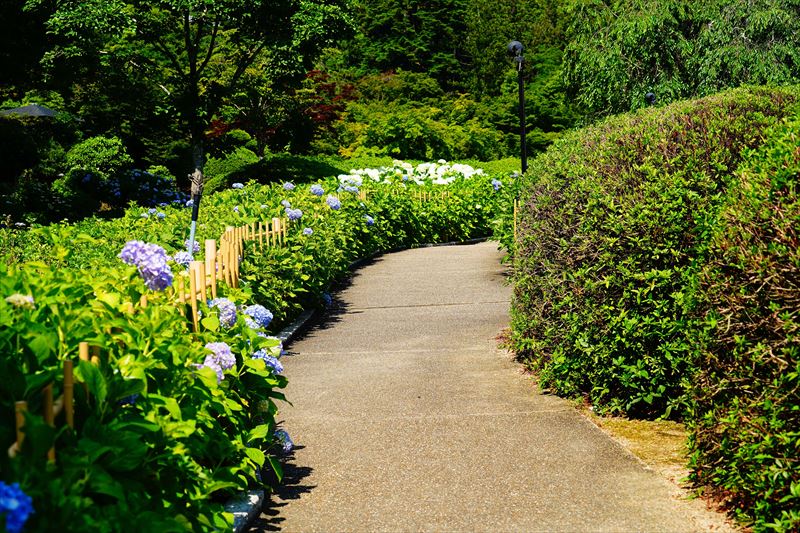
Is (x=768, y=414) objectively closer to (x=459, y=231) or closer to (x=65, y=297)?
(x=65, y=297)

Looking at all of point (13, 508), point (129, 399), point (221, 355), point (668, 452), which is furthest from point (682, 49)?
point (13, 508)

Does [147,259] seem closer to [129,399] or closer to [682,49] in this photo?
[129,399]

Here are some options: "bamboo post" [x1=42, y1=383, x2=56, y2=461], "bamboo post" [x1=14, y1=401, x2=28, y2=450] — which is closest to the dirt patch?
"bamboo post" [x1=42, y1=383, x2=56, y2=461]

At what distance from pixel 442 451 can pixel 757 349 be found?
224 centimetres

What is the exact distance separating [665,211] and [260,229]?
4.76 m

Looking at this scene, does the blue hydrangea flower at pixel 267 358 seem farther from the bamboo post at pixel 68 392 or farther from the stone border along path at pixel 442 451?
the bamboo post at pixel 68 392

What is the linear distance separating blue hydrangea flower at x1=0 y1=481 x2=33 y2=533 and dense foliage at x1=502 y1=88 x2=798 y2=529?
3.01m

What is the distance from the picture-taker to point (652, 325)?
5469 millimetres

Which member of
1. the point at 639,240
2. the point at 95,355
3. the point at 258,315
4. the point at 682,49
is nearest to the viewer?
the point at 95,355

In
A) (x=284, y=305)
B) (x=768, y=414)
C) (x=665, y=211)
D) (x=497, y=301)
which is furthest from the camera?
(x=497, y=301)

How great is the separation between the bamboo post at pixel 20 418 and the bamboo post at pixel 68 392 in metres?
0.29

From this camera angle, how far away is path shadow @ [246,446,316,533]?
4234 mm

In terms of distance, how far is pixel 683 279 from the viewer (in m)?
5.31

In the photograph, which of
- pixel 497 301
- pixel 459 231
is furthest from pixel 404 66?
pixel 497 301
